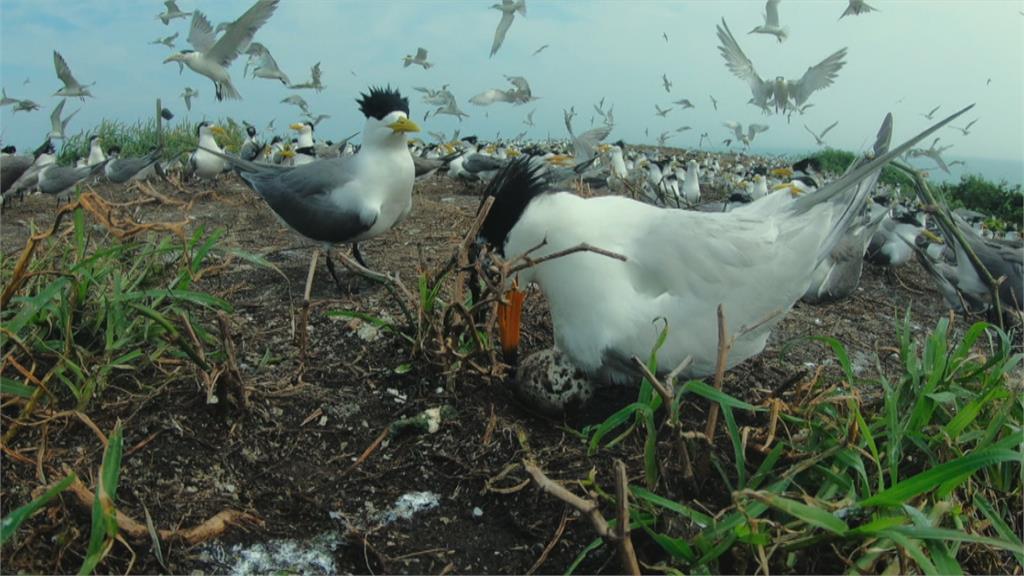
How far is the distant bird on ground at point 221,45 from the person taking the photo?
493cm

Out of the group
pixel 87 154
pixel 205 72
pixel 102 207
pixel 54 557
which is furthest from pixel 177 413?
pixel 87 154

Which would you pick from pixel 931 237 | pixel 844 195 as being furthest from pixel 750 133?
pixel 844 195

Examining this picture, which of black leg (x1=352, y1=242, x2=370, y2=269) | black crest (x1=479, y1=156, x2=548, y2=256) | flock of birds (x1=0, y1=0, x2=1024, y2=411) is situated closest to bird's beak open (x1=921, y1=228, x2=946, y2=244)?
flock of birds (x1=0, y1=0, x2=1024, y2=411)

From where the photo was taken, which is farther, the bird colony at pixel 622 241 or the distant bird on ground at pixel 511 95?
the distant bird on ground at pixel 511 95

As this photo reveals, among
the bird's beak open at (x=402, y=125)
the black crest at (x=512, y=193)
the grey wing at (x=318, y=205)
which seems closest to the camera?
the black crest at (x=512, y=193)

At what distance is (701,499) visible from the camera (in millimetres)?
1968

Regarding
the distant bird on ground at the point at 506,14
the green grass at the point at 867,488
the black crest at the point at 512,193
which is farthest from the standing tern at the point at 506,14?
the green grass at the point at 867,488

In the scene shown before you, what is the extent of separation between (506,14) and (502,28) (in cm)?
16

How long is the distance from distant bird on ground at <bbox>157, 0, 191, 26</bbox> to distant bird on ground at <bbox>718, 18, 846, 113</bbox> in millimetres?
5435

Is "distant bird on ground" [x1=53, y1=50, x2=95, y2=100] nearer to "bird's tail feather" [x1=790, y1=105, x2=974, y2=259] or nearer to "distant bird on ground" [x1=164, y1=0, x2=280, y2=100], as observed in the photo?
"distant bird on ground" [x1=164, y1=0, x2=280, y2=100]

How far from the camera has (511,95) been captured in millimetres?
7293

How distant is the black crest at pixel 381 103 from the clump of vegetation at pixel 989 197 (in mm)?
13710

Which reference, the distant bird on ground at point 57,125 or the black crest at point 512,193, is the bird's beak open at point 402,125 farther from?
the distant bird on ground at point 57,125

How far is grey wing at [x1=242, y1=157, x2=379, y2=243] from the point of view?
4434mm
